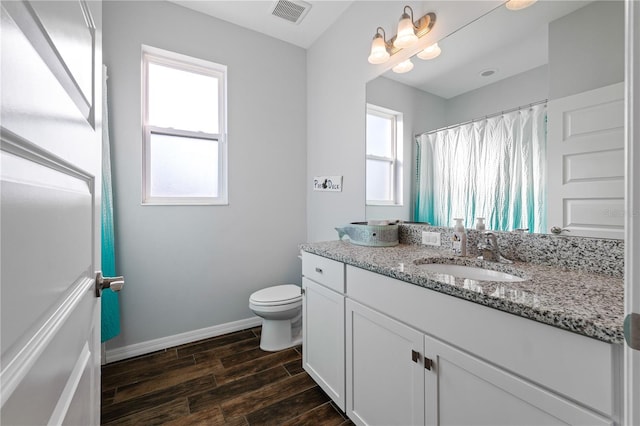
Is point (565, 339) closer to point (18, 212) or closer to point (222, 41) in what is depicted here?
point (18, 212)

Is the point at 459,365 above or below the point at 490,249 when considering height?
below

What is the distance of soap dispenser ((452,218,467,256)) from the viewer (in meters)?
1.36

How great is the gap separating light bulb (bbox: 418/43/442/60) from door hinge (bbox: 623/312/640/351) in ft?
5.27

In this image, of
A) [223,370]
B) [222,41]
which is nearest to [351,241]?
[223,370]

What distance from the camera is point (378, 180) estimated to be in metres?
1.97

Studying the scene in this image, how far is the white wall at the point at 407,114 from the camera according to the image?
163cm

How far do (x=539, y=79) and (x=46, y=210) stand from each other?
64.8 inches

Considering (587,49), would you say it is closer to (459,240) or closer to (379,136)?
(459,240)

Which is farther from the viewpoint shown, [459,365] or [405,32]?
[405,32]

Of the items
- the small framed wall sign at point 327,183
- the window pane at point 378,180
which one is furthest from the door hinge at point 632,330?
the small framed wall sign at point 327,183

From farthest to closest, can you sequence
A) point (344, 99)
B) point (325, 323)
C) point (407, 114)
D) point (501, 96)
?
1. point (344, 99)
2. point (407, 114)
3. point (325, 323)
4. point (501, 96)

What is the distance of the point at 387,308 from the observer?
113 centimetres

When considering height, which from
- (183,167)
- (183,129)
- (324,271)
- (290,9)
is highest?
(290,9)

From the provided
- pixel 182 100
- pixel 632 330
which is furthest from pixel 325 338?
pixel 182 100
